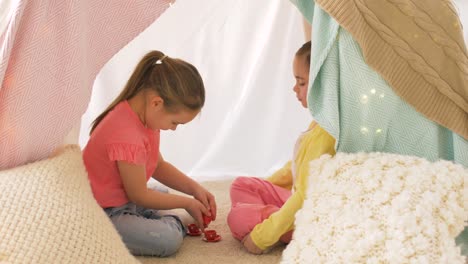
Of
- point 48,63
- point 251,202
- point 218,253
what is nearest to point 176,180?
point 251,202

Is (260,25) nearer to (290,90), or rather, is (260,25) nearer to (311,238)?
(290,90)

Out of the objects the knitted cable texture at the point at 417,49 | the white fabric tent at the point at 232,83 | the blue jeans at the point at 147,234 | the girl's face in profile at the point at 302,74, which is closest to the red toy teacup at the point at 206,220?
the blue jeans at the point at 147,234

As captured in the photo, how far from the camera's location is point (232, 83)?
2.46m

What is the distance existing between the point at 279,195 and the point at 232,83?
2.10ft

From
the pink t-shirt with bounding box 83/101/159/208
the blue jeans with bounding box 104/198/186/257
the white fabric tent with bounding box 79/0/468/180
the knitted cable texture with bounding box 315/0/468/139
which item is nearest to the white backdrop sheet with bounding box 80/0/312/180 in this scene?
the white fabric tent with bounding box 79/0/468/180

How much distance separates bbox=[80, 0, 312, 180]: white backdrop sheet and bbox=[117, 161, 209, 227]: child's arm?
2.04 feet

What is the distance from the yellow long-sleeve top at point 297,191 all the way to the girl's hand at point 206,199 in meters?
0.24

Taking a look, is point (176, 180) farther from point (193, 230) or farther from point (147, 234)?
point (147, 234)

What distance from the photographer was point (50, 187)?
4.24 feet

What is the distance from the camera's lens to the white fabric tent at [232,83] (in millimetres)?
2303

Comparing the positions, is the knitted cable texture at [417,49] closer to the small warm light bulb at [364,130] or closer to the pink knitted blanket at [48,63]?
the small warm light bulb at [364,130]

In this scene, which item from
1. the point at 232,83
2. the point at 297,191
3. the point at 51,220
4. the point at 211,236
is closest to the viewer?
the point at 51,220

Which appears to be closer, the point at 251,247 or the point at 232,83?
the point at 251,247

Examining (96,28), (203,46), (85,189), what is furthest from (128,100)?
(203,46)
